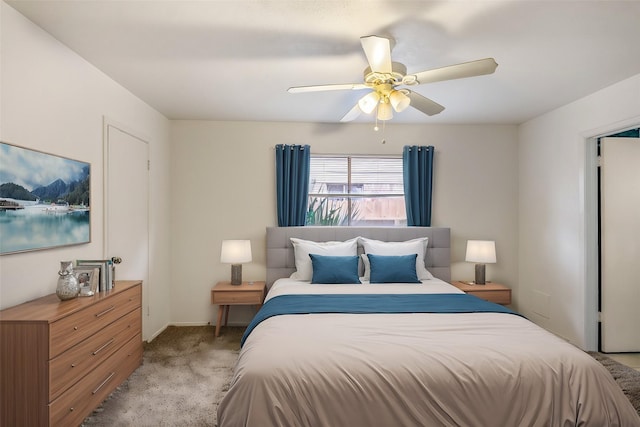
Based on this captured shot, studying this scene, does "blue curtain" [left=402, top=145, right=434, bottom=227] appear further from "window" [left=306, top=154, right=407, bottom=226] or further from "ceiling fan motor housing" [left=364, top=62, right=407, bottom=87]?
"ceiling fan motor housing" [left=364, top=62, right=407, bottom=87]

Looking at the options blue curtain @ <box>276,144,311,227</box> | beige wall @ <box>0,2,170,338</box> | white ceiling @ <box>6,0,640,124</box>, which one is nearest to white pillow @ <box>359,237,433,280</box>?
blue curtain @ <box>276,144,311,227</box>

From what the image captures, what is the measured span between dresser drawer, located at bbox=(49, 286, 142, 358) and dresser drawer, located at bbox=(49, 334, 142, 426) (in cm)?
28

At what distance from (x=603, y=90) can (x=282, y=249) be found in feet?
12.0

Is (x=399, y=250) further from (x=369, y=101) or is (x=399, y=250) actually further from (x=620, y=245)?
(x=620, y=245)

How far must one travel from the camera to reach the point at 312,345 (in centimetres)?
214

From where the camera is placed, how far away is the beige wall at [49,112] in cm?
216

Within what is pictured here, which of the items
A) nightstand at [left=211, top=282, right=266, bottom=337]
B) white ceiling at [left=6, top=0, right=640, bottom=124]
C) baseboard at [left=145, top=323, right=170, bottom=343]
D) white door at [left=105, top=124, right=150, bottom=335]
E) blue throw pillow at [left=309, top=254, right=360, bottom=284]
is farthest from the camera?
nightstand at [left=211, top=282, right=266, bottom=337]

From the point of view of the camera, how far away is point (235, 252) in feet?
13.9

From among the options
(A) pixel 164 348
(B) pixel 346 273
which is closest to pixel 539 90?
(B) pixel 346 273

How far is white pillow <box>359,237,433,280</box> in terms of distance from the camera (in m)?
4.16

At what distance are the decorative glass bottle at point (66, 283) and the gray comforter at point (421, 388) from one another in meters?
1.24

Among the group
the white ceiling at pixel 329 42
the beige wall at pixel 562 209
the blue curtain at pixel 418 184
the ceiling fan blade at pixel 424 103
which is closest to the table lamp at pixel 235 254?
the white ceiling at pixel 329 42

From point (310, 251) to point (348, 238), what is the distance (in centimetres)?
61

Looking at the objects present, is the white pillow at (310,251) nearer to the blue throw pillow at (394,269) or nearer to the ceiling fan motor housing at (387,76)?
the blue throw pillow at (394,269)
